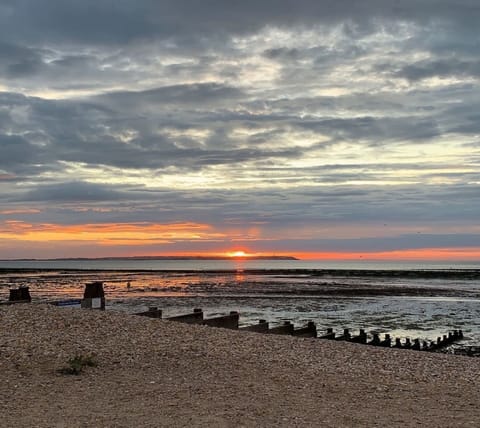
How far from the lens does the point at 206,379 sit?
10.5 meters

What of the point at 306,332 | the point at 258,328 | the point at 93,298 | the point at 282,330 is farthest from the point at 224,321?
the point at 93,298

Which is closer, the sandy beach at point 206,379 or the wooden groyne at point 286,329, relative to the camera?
the sandy beach at point 206,379

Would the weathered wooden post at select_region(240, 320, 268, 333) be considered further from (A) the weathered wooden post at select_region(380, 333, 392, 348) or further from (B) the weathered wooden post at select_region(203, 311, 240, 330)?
(A) the weathered wooden post at select_region(380, 333, 392, 348)

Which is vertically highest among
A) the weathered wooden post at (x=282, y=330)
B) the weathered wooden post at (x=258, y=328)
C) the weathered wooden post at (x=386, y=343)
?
the weathered wooden post at (x=258, y=328)

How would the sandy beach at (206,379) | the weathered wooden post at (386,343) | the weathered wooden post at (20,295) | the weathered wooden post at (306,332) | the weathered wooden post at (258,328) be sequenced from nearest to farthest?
1. the sandy beach at (206,379)
2. the weathered wooden post at (20,295)
3. the weathered wooden post at (258,328)
4. the weathered wooden post at (306,332)
5. the weathered wooden post at (386,343)

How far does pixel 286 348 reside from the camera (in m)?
14.0

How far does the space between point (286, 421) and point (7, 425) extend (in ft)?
12.4

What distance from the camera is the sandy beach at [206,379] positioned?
827 centimetres

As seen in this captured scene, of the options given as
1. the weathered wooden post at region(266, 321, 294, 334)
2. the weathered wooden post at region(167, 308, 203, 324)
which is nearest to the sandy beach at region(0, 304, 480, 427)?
the weathered wooden post at region(167, 308, 203, 324)

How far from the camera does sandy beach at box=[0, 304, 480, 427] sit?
8.27 m

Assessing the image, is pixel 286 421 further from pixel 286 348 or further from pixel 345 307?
pixel 345 307

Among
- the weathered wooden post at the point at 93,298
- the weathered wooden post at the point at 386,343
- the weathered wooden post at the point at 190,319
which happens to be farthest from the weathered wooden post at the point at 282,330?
the weathered wooden post at the point at 386,343

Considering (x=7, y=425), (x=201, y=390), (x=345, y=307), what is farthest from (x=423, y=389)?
(x=345, y=307)

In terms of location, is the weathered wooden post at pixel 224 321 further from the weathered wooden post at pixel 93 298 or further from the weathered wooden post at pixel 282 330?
the weathered wooden post at pixel 93 298
